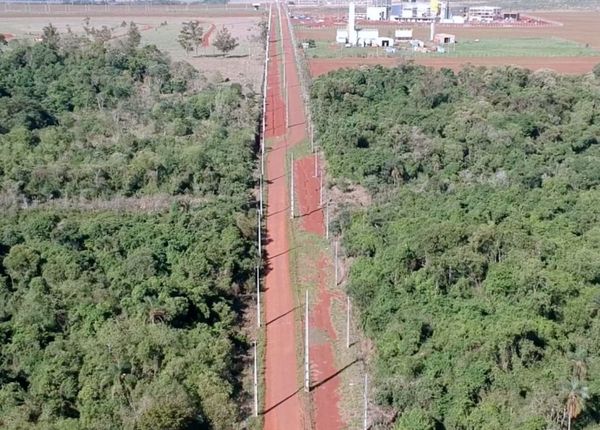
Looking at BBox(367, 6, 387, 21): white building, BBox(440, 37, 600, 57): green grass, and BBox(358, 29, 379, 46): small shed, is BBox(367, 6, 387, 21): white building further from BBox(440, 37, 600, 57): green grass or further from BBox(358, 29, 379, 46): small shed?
BBox(358, 29, 379, 46): small shed

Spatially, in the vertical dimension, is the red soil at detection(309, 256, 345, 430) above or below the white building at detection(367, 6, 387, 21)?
below

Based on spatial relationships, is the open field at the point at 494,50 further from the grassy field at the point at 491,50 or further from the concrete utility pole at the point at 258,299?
the concrete utility pole at the point at 258,299

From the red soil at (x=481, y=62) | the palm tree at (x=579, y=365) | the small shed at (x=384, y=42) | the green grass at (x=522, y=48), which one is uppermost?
the small shed at (x=384, y=42)

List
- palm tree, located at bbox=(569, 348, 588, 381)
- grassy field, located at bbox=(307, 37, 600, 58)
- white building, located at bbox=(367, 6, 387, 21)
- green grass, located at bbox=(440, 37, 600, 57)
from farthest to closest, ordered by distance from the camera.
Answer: white building, located at bbox=(367, 6, 387, 21) < green grass, located at bbox=(440, 37, 600, 57) < grassy field, located at bbox=(307, 37, 600, 58) < palm tree, located at bbox=(569, 348, 588, 381)

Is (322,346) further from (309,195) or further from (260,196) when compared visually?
(309,195)

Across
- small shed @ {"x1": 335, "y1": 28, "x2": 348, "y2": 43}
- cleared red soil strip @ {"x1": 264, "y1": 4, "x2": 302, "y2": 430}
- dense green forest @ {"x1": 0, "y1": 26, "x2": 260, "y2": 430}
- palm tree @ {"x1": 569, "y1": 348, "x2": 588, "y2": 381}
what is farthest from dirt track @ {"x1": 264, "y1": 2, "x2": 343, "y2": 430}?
small shed @ {"x1": 335, "y1": 28, "x2": 348, "y2": 43}

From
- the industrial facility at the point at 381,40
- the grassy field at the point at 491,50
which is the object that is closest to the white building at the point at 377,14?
the industrial facility at the point at 381,40

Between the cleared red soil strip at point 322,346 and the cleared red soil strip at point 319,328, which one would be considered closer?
the cleared red soil strip at point 322,346
